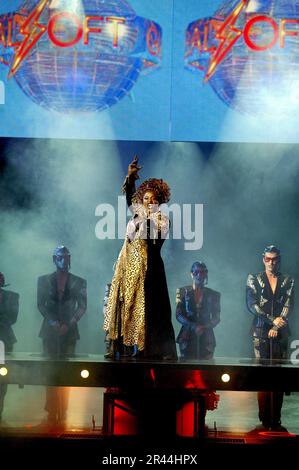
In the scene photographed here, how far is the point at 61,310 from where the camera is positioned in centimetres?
729

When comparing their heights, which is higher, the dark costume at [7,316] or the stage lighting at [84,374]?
the dark costume at [7,316]

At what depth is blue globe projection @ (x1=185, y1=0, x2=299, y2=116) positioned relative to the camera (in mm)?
7703

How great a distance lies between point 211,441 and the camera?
17.4 ft

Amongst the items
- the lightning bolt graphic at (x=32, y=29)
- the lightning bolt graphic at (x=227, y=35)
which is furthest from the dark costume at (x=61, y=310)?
the lightning bolt graphic at (x=227, y=35)

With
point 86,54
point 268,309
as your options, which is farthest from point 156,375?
point 86,54

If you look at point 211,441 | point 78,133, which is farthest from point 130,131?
point 211,441

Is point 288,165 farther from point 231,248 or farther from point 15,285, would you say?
point 15,285

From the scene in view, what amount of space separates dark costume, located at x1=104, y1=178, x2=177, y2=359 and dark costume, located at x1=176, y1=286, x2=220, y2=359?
3.73ft

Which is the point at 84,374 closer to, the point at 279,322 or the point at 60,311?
the point at 60,311

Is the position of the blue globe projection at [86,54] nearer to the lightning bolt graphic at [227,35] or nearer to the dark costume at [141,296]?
the lightning bolt graphic at [227,35]

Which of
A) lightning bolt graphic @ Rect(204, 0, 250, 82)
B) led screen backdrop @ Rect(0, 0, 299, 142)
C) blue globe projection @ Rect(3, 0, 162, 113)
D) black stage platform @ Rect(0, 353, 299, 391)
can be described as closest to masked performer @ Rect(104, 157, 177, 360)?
black stage platform @ Rect(0, 353, 299, 391)

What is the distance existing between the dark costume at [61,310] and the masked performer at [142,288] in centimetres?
124

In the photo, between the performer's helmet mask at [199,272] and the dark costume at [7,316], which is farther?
the performer's helmet mask at [199,272]

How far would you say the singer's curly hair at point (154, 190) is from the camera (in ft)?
20.0
